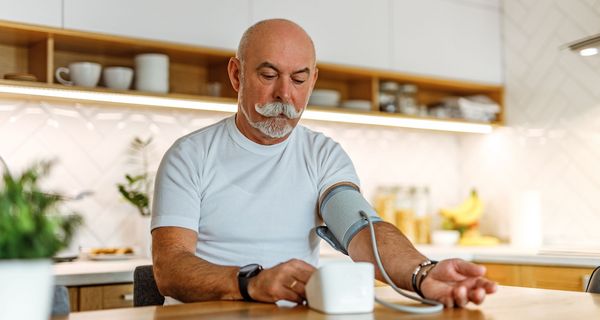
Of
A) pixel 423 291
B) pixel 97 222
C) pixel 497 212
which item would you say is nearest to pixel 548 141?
pixel 497 212

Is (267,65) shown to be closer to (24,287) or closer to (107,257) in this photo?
(24,287)

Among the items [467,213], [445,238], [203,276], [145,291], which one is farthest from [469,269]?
[467,213]

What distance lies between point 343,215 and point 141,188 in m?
1.77

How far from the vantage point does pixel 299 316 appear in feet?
3.68

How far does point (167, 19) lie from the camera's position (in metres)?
3.03

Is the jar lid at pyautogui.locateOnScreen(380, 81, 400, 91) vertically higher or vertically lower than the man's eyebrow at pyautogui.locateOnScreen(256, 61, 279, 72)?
higher

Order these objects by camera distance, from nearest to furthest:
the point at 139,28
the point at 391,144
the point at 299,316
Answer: the point at 299,316, the point at 139,28, the point at 391,144

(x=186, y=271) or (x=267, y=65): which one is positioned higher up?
(x=267, y=65)

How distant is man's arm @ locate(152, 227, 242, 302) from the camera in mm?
1387

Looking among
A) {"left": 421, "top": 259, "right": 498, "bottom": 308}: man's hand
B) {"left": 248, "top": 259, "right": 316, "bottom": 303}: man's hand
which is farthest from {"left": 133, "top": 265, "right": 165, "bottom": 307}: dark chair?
{"left": 421, "top": 259, "right": 498, "bottom": 308}: man's hand

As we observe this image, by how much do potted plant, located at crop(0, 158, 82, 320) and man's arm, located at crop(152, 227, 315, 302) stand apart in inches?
20.1

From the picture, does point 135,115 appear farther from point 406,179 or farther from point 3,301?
point 3,301

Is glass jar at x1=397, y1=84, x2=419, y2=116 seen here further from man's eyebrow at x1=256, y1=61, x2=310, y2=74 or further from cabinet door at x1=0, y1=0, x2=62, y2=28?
man's eyebrow at x1=256, y1=61, x2=310, y2=74

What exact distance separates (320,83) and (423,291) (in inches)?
99.0
